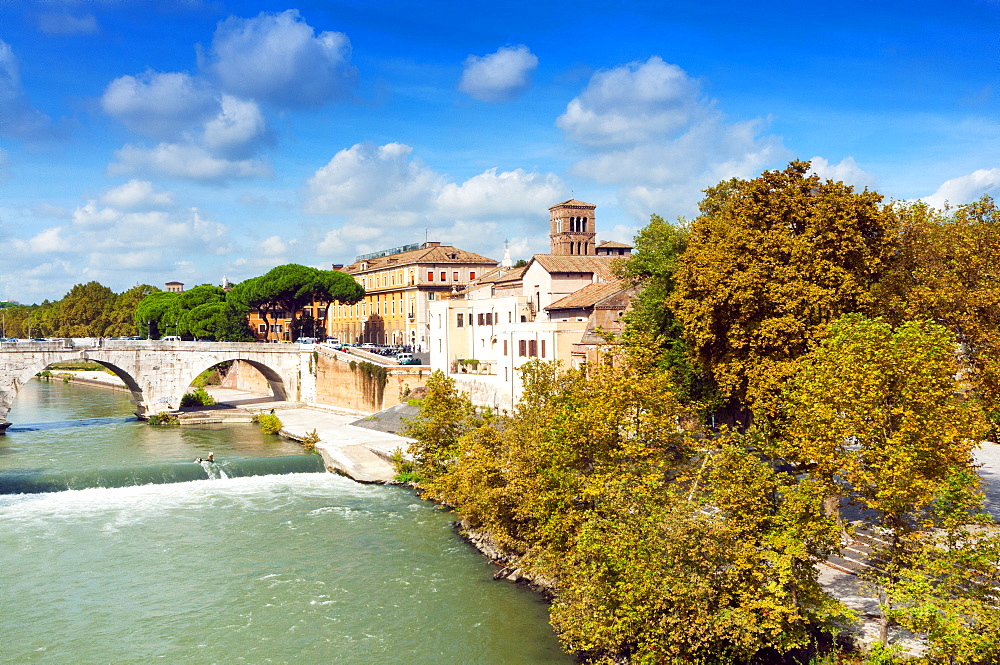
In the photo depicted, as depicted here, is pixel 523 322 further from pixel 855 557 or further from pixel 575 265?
pixel 855 557

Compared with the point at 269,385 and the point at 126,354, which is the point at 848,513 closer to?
the point at 126,354

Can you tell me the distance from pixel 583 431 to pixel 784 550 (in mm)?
6894

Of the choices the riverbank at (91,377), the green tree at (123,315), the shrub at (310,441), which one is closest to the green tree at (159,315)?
the riverbank at (91,377)

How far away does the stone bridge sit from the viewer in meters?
53.1

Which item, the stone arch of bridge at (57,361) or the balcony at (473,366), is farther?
the stone arch of bridge at (57,361)

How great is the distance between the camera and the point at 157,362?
5794 cm

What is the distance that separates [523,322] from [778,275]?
25.1 metres

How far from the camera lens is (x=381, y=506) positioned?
32.4 m

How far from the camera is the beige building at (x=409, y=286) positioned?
282 feet

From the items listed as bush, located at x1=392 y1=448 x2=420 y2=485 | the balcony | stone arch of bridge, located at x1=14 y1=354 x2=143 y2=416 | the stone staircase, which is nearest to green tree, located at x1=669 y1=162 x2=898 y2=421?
the stone staircase

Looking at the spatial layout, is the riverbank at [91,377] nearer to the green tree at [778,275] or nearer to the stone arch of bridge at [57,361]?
the stone arch of bridge at [57,361]

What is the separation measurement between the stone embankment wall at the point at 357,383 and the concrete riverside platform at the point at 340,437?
0.96 m

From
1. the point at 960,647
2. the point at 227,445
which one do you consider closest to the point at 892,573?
the point at 960,647

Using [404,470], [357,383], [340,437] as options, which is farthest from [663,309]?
[357,383]
